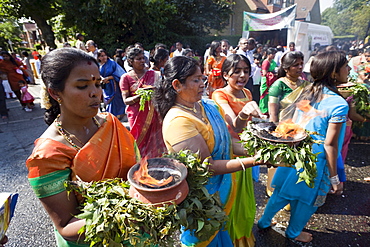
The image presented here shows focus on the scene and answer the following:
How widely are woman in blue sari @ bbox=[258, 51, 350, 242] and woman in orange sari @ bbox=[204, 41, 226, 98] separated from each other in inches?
145

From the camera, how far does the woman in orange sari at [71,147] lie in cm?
121

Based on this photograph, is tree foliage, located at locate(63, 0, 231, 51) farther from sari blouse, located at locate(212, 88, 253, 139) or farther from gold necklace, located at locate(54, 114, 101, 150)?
gold necklace, located at locate(54, 114, 101, 150)

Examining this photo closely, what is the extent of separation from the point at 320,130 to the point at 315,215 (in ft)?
5.11

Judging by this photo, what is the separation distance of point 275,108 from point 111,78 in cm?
411

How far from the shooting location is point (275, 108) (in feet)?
10.8

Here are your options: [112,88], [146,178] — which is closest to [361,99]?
[146,178]

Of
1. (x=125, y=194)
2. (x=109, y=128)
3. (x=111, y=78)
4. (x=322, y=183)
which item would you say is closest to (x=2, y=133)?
(x=111, y=78)

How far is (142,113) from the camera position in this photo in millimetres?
3967

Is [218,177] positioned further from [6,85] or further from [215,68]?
[6,85]

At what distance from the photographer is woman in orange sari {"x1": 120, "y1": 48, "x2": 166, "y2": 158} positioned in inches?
155

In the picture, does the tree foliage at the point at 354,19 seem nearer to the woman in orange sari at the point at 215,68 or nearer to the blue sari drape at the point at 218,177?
the woman in orange sari at the point at 215,68

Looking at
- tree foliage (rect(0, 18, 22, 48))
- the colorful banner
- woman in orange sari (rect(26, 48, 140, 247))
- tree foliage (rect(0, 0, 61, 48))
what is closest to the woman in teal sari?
woman in orange sari (rect(26, 48, 140, 247))

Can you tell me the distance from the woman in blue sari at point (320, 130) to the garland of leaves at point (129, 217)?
5.29 ft

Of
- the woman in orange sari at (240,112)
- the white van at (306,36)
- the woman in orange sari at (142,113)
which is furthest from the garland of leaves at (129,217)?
the white van at (306,36)
